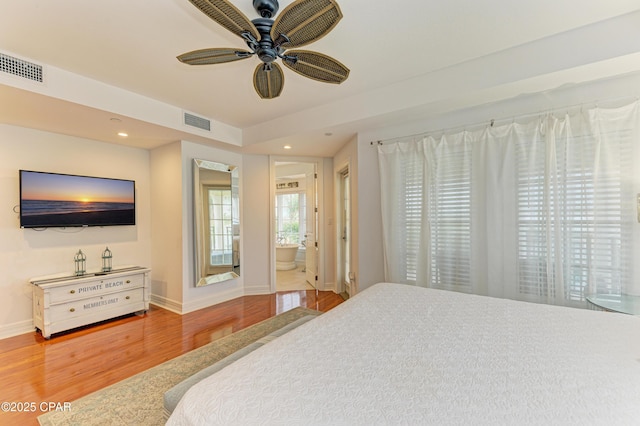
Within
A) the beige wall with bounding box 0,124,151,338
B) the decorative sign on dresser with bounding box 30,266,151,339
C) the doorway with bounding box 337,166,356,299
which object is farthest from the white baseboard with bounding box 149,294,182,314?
the doorway with bounding box 337,166,356,299

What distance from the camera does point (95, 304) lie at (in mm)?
3191

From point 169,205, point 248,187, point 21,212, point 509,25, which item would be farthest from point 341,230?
point 21,212

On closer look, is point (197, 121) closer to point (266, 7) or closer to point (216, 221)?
point (216, 221)

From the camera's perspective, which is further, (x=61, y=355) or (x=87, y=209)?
(x=87, y=209)

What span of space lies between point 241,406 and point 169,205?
360 cm

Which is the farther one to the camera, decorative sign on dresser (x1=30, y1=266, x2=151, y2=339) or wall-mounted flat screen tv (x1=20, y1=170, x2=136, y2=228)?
wall-mounted flat screen tv (x1=20, y1=170, x2=136, y2=228)

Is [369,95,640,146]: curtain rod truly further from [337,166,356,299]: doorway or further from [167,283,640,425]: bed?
[167,283,640,425]: bed

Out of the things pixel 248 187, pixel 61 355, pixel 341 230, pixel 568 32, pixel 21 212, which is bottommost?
pixel 61 355

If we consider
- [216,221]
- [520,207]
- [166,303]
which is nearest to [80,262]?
[166,303]

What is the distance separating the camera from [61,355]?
251 cm

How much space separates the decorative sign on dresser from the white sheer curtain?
3.22 m

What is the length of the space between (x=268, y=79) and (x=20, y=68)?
1.95 meters

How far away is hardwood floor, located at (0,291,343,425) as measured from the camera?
6.48 ft

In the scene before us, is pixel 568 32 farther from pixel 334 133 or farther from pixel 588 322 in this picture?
pixel 334 133
